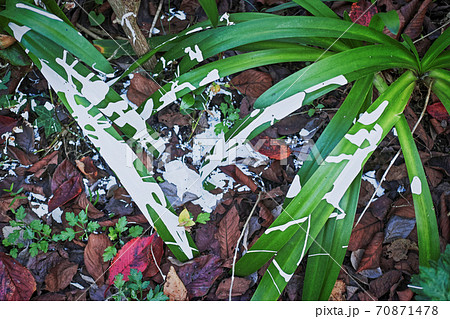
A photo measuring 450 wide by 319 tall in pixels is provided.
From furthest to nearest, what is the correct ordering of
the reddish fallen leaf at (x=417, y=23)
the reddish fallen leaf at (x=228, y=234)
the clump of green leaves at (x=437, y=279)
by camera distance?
the reddish fallen leaf at (x=417, y=23) → the reddish fallen leaf at (x=228, y=234) → the clump of green leaves at (x=437, y=279)

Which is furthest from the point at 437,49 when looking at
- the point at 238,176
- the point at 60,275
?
the point at 60,275

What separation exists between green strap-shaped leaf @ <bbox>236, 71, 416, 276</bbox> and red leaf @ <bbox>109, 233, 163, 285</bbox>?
23 cm

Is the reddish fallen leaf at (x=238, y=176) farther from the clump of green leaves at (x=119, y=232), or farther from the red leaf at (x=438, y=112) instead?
the red leaf at (x=438, y=112)

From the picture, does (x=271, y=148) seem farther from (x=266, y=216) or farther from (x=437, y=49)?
(x=437, y=49)

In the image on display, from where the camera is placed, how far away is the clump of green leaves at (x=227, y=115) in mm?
956

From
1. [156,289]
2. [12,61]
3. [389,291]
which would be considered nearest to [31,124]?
[12,61]

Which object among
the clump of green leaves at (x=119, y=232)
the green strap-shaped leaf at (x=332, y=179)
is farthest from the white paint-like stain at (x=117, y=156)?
the green strap-shaped leaf at (x=332, y=179)

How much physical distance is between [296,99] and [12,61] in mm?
758

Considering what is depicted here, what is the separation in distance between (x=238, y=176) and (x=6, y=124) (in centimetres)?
66

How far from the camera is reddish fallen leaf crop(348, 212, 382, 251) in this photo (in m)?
0.88

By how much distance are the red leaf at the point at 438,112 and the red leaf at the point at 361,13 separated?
290 millimetres

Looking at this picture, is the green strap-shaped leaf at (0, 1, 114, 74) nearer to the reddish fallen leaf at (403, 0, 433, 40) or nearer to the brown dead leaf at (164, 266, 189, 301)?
the brown dead leaf at (164, 266, 189, 301)

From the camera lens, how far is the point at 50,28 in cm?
78

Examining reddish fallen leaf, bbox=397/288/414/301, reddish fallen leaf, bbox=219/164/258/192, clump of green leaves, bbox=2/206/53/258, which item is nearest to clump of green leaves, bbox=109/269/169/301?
clump of green leaves, bbox=2/206/53/258
